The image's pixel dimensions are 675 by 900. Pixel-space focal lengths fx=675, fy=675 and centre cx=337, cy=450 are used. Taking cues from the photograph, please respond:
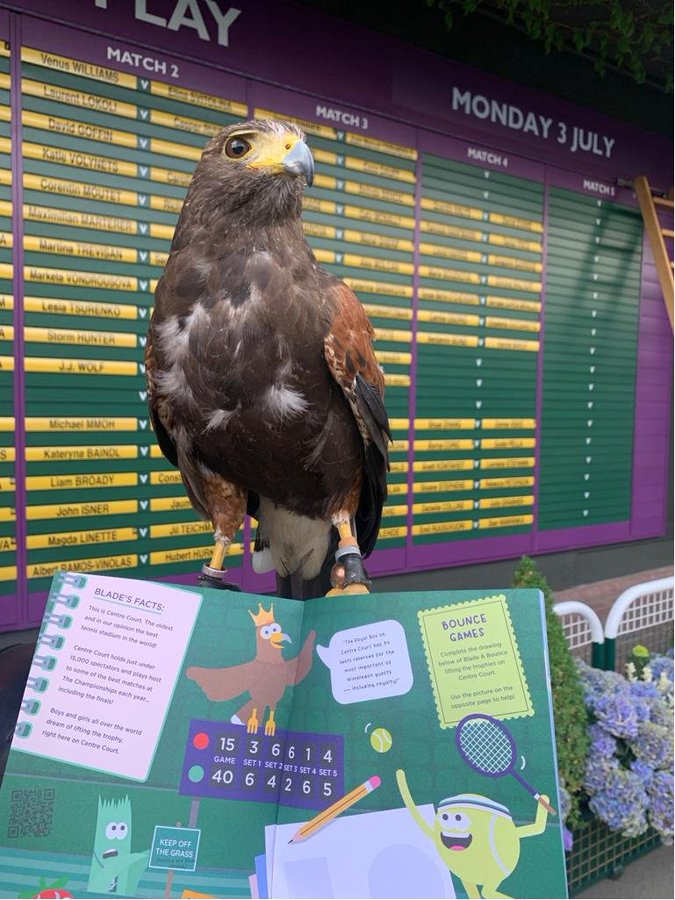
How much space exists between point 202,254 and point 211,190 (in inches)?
4.7

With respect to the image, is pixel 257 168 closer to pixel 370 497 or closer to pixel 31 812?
pixel 370 497

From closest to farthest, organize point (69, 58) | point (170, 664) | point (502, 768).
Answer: point (502, 768) < point (170, 664) < point (69, 58)

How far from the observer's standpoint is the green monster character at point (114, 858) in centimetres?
96

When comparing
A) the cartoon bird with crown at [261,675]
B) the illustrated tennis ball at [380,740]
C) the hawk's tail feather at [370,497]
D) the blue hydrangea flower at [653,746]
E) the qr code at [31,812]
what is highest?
the hawk's tail feather at [370,497]

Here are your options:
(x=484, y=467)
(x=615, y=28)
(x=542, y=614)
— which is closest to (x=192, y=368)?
(x=542, y=614)

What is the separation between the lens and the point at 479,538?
13.5ft

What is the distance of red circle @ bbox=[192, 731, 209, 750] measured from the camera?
1056mm

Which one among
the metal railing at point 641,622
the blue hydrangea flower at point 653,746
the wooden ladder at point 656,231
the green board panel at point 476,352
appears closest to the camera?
the blue hydrangea flower at point 653,746

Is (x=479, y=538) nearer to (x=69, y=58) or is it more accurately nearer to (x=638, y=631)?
(x=638, y=631)

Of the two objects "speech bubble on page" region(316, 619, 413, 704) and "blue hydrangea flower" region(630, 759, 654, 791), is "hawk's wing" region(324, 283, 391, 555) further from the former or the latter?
"blue hydrangea flower" region(630, 759, 654, 791)

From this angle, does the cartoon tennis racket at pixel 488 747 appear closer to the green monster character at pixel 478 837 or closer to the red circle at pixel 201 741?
the green monster character at pixel 478 837

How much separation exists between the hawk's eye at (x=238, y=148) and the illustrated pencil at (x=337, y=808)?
109 cm

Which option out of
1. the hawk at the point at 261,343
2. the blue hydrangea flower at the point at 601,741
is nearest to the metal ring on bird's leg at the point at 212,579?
the hawk at the point at 261,343

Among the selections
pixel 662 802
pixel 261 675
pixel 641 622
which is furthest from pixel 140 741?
pixel 641 622
